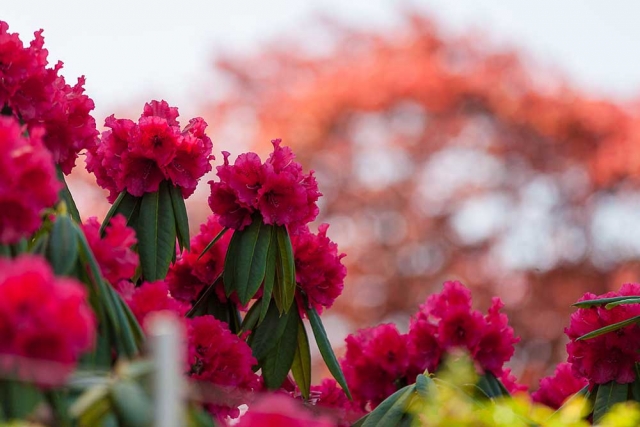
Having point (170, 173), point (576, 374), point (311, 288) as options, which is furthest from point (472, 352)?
point (170, 173)

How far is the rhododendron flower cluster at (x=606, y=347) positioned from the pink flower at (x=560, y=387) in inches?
23.2

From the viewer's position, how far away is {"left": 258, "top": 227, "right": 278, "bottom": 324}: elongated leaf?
3057 millimetres

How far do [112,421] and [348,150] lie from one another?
1187 centimetres

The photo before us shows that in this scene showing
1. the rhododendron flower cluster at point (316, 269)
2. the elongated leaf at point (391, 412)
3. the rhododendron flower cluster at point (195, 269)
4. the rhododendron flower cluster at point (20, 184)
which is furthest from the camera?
the rhododendron flower cluster at point (195, 269)

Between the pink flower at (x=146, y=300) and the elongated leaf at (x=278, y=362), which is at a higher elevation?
the elongated leaf at (x=278, y=362)

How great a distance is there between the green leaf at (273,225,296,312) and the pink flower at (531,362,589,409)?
117cm

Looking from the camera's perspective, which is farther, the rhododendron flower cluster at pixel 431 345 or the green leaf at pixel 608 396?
the rhododendron flower cluster at pixel 431 345

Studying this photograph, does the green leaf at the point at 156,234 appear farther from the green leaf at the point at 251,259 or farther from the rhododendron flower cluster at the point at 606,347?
the rhododendron flower cluster at the point at 606,347

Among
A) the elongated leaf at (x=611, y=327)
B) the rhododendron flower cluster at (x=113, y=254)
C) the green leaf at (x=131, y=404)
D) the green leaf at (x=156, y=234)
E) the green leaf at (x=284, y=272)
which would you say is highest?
the green leaf at (x=156, y=234)

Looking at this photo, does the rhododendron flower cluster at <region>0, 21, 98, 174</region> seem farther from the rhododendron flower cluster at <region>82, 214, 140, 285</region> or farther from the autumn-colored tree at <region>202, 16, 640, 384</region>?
the autumn-colored tree at <region>202, 16, 640, 384</region>

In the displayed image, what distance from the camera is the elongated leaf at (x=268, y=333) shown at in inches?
125

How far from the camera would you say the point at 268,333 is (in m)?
3.21

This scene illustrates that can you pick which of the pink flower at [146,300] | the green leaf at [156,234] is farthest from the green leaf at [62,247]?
the green leaf at [156,234]

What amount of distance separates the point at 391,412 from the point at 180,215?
867mm
